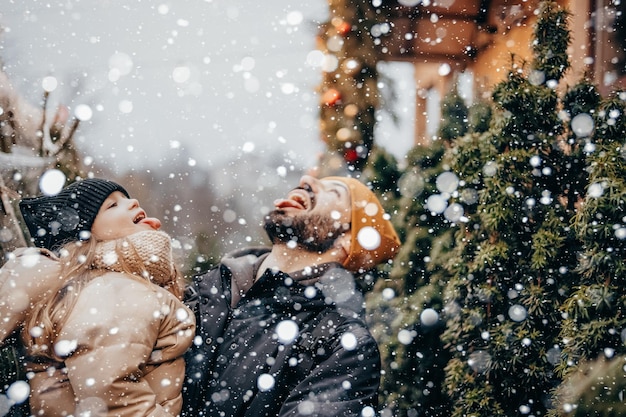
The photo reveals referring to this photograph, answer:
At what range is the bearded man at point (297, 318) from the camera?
1.21 m

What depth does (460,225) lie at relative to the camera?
1.72 metres

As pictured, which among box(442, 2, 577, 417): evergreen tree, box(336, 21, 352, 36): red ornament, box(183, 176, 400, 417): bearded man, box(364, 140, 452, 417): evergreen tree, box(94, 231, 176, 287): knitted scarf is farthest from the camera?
box(336, 21, 352, 36): red ornament

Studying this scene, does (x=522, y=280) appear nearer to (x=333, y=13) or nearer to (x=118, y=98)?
(x=333, y=13)

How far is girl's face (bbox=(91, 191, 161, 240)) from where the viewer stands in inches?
45.6

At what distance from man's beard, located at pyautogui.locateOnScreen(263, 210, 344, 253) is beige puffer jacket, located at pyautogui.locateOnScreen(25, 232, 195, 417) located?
34 centimetres

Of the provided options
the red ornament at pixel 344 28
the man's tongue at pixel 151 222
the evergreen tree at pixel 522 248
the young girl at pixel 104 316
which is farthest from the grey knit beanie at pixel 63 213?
the red ornament at pixel 344 28

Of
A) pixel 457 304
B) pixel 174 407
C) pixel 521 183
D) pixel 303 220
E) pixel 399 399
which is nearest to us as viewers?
pixel 174 407

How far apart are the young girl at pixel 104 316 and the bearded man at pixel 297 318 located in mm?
107

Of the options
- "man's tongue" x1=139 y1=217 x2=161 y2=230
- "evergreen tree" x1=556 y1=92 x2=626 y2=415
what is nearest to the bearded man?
"man's tongue" x1=139 y1=217 x2=161 y2=230

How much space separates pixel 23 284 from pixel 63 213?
0.18 metres

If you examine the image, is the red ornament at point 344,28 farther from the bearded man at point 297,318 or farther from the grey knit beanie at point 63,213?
the grey knit beanie at point 63,213

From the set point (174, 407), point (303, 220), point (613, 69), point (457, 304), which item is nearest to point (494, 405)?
point (457, 304)

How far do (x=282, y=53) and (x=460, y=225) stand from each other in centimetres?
113

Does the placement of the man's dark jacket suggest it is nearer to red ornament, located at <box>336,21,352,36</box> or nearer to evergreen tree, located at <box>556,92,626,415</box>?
evergreen tree, located at <box>556,92,626,415</box>
